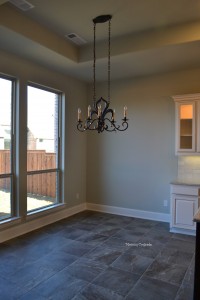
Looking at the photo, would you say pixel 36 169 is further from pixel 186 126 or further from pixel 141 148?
pixel 186 126

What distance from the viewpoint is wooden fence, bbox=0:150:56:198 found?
3855 millimetres

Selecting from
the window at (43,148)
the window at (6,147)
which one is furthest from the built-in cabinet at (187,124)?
the window at (6,147)

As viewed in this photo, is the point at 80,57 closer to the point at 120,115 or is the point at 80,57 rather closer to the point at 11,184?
the point at 120,115

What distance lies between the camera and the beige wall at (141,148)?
473cm

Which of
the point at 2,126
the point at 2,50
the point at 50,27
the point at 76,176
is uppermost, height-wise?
the point at 50,27

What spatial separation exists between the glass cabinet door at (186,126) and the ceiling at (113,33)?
0.79 metres

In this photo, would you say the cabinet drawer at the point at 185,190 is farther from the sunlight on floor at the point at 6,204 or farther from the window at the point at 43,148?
the sunlight on floor at the point at 6,204

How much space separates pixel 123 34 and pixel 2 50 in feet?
6.20

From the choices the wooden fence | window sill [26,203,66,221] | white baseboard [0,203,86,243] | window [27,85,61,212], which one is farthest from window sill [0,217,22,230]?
the wooden fence

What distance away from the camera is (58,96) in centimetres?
498

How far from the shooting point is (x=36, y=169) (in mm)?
4418

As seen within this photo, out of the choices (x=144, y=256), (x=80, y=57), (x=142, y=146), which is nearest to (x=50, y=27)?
(x=80, y=57)

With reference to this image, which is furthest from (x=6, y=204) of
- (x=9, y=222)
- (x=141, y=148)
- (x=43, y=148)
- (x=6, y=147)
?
(x=141, y=148)

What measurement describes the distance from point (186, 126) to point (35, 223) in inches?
128
